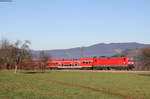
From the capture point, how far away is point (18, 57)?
59594mm

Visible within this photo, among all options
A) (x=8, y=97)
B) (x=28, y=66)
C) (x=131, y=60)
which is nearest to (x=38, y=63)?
(x=28, y=66)

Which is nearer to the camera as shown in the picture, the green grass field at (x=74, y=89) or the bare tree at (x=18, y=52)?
the green grass field at (x=74, y=89)

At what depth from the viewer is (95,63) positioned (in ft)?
247

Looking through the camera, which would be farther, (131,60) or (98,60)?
(98,60)

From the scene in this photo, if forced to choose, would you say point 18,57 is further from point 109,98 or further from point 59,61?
point 109,98

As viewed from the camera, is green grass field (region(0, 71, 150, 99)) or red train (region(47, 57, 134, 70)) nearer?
green grass field (region(0, 71, 150, 99))

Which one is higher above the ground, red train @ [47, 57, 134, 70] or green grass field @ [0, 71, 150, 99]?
red train @ [47, 57, 134, 70]

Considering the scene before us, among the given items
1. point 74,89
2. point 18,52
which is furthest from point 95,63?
point 74,89

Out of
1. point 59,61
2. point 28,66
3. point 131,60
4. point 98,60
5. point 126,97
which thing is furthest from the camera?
point 59,61

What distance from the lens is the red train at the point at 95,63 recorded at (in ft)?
220

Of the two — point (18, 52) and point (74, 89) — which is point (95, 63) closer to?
point (18, 52)

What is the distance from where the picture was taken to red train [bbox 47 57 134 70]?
67062 mm

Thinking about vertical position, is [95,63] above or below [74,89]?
above

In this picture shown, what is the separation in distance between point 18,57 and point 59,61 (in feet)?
95.7
